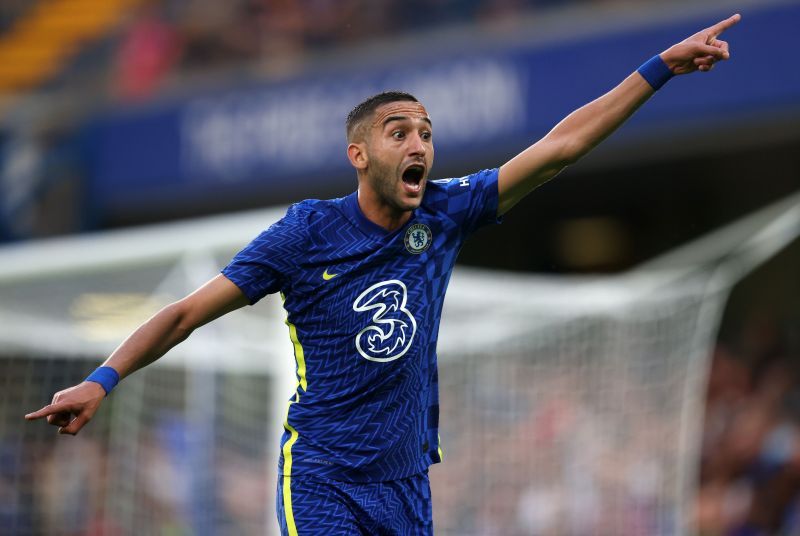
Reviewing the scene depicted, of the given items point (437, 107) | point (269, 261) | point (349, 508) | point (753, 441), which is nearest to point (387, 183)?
point (269, 261)

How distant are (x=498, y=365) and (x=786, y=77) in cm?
358

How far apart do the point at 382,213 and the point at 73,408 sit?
1226 millimetres

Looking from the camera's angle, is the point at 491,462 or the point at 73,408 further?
the point at 491,462

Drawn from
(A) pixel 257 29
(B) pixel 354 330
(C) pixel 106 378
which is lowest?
(C) pixel 106 378

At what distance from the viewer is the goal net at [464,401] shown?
9531 mm

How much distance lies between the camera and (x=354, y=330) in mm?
4598

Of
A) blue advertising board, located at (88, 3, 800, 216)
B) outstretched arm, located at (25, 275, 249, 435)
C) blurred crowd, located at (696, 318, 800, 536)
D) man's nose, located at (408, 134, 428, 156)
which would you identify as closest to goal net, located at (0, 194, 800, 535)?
blurred crowd, located at (696, 318, 800, 536)

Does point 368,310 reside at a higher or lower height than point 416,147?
lower

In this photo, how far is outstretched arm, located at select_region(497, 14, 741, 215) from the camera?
4594 mm

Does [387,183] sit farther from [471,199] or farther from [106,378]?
[106,378]

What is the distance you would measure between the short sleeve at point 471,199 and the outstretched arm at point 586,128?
0.04 meters

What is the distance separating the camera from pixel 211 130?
50.4ft

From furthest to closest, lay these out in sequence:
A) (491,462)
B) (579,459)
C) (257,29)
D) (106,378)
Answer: (257,29) < (579,459) < (491,462) < (106,378)

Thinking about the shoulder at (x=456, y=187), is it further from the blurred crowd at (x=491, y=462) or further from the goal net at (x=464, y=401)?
the blurred crowd at (x=491, y=462)
